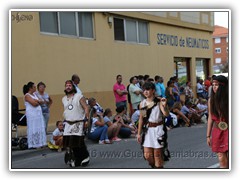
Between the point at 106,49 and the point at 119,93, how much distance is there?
194 cm

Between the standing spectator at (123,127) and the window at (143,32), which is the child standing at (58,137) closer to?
the standing spectator at (123,127)

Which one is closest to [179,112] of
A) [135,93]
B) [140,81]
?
[140,81]

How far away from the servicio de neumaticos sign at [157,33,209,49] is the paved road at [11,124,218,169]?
3.88m

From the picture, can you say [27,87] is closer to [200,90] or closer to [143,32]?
[200,90]

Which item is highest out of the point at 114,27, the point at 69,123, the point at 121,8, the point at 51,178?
the point at 114,27

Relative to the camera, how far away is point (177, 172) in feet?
21.2

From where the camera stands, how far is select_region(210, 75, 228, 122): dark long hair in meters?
6.04

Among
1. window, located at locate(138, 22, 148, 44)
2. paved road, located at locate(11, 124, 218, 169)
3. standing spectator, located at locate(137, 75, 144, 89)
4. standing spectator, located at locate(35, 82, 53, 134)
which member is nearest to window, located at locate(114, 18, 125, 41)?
window, located at locate(138, 22, 148, 44)

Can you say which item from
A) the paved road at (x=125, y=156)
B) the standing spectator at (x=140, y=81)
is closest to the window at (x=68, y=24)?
the standing spectator at (x=140, y=81)

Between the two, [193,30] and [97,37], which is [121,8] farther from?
[193,30]

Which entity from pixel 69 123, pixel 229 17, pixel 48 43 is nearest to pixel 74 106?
pixel 69 123

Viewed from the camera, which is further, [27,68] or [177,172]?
[27,68]

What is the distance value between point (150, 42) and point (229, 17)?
8509mm

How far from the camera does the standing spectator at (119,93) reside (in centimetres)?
1264
